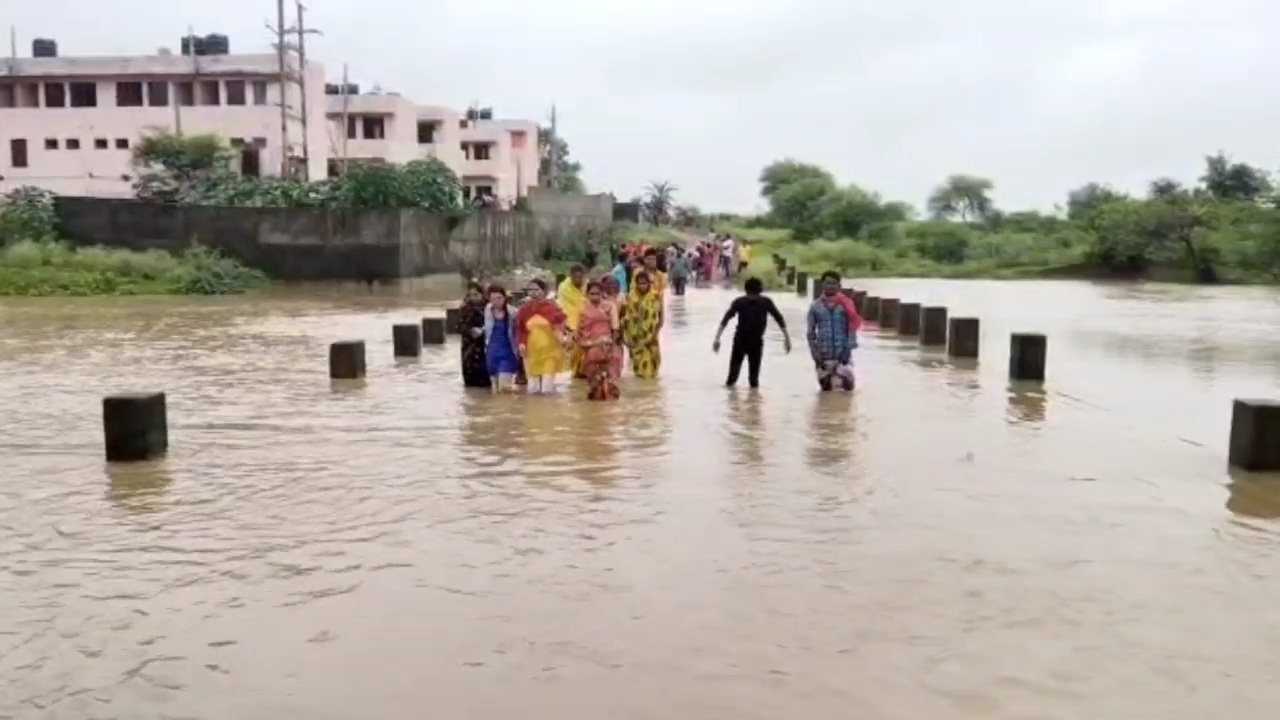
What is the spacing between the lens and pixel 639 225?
59.4 meters

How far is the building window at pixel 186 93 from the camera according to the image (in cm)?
4891

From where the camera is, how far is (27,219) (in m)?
35.4

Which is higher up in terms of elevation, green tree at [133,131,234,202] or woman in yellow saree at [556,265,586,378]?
green tree at [133,131,234,202]

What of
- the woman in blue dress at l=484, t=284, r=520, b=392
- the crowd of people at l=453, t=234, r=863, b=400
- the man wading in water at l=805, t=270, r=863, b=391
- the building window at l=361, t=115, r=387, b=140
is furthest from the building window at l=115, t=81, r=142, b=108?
the man wading in water at l=805, t=270, r=863, b=391

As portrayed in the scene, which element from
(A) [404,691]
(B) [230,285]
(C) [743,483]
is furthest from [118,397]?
(B) [230,285]

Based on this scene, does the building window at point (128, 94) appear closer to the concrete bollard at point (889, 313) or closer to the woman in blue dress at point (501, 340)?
the concrete bollard at point (889, 313)

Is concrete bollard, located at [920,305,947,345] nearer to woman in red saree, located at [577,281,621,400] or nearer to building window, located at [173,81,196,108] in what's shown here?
woman in red saree, located at [577,281,621,400]

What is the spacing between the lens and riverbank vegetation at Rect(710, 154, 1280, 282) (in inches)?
2047

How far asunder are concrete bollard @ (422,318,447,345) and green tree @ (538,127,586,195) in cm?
5493

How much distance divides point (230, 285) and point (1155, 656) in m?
31.3

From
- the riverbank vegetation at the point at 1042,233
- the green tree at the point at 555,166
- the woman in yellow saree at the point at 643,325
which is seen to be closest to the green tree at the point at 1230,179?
the riverbank vegetation at the point at 1042,233

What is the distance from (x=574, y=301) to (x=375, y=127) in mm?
47954

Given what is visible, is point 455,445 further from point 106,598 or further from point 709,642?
point 709,642

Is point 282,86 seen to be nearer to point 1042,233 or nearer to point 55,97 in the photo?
point 55,97
